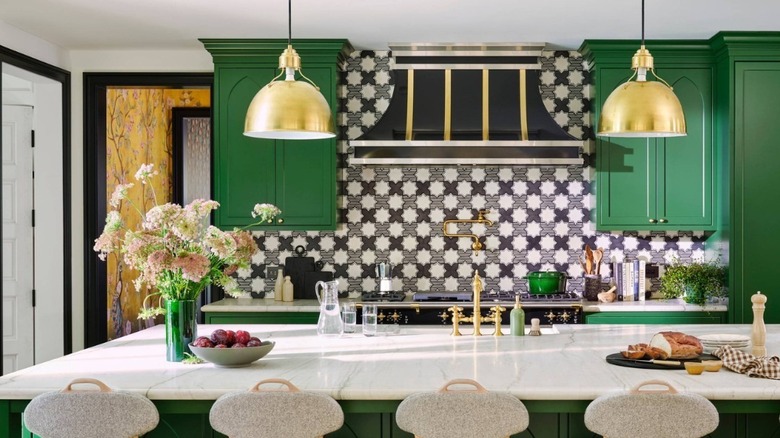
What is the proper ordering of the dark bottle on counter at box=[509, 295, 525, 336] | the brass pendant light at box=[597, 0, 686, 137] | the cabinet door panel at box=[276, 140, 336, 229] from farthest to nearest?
1. the cabinet door panel at box=[276, 140, 336, 229]
2. the dark bottle on counter at box=[509, 295, 525, 336]
3. the brass pendant light at box=[597, 0, 686, 137]

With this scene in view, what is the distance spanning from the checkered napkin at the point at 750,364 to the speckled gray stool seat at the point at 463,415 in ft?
2.79

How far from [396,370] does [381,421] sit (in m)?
0.18

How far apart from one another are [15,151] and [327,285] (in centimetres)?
328

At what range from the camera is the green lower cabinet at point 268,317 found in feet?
18.1

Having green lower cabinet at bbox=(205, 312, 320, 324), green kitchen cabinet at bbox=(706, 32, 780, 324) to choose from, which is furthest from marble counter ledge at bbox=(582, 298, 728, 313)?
green lower cabinet at bbox=(205, 312, 320, 324)

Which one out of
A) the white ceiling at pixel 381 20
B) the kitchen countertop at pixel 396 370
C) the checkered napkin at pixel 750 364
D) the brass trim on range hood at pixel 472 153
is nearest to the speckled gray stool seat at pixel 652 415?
the kitchen countertop at pixel 396 370

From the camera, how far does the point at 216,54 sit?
226 inches

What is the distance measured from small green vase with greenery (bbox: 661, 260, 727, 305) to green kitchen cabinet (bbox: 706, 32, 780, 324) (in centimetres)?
12

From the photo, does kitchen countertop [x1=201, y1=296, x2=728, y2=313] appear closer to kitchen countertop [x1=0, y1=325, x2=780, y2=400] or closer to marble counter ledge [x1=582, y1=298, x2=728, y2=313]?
marble counter ledge [x1=582, y1=298, x2=728, y2=313]

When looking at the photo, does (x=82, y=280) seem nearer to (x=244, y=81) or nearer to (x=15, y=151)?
(x=15, y=151)

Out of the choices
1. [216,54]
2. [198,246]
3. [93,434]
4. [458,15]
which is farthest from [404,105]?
[93,434]

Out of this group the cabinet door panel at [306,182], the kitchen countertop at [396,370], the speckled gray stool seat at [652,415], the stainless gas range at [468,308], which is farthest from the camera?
the cabinet door panel at [306,182]

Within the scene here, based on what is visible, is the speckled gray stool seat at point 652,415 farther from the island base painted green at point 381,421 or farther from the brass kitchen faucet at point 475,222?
the brass kitchen faucet at point 475,222

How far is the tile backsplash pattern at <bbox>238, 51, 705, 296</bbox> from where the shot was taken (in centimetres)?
602
